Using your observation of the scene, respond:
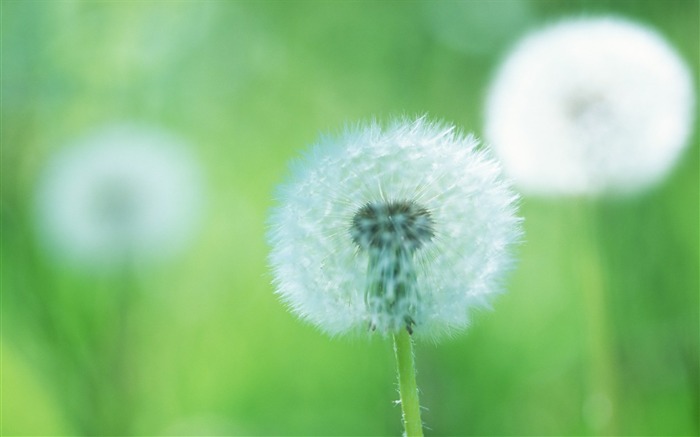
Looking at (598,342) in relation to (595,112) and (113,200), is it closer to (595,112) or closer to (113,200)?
(595,112)

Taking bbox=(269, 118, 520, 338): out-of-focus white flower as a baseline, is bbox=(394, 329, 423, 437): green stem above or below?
below

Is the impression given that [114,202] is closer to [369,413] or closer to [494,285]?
[369,413]

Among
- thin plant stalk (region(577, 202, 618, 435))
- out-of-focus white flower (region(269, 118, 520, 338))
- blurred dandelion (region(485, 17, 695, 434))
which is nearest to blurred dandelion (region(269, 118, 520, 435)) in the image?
out-of-focus white flower (region(269, 118, 520, 338))

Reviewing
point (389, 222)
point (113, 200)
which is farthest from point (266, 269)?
point (389, 222)

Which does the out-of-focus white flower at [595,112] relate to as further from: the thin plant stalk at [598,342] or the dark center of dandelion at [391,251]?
the dark center of dandelion at [391,251]

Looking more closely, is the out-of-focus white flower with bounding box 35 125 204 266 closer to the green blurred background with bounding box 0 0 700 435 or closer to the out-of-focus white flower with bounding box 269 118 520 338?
the green blurred background with bounding box 0 0 700 435

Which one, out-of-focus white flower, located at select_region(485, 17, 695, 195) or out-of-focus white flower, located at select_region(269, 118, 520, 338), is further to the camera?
out-of-focus white flower, located at select_region(485, 17, 695, 195)
